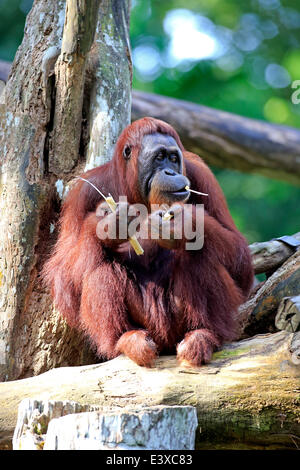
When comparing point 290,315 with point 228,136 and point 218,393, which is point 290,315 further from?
point 228,136

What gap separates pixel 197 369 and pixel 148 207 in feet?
4.02

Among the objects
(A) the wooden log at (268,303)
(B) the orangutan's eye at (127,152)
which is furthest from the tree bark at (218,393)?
(B) the orangutan's eye at (127,152)

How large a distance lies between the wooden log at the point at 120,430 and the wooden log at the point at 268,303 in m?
1.88

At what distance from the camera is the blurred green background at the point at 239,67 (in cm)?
1416

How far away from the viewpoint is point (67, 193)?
492 cm

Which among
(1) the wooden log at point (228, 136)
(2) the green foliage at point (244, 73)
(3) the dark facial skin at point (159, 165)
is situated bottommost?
(3) the dark facial skin at point (159, 165)

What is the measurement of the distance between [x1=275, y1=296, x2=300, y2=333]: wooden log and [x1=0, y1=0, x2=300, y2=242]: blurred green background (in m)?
9.95

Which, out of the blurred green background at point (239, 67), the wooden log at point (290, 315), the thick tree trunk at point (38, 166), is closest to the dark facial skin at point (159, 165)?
the thick tree trunk at point (38, 166)

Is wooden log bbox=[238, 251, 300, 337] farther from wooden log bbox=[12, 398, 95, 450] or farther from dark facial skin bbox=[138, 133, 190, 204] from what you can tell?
wooden log bbox=[12, 398, 95, 450]

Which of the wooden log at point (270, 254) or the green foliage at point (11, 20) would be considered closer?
the wooden log at point (270, 254)

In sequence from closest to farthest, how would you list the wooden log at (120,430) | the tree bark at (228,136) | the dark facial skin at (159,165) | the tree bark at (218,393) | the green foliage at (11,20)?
1. the wooden log at (120,430)
2. the tree bark at (218,393)
3. the dark facial skin at (159,165)
4. the tree bark at (228,136)
5. the green foliage at (11,20)

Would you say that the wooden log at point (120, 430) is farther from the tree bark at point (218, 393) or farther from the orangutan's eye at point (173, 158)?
the orangutan's eye at point (173, 158)

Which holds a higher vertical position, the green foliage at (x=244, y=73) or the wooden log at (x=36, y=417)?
the green foliage at (x=244, y=73)

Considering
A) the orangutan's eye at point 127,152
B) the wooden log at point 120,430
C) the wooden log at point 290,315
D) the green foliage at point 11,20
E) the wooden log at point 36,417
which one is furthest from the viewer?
the green foliage at point 11,20
